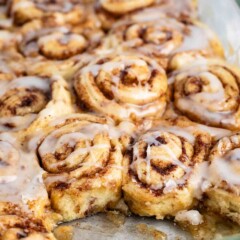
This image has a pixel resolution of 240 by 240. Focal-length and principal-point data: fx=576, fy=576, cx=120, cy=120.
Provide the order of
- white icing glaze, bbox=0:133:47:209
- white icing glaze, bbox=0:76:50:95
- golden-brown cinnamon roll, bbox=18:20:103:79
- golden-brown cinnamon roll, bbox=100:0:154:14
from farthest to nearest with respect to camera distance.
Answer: golden-brown cinnamon roll, bbox=100:0:154:14 < golden-brown cinnamon roll, bbox=18:20:103:79 < white icing glaze, bbox=0:76:50:95 < white icing glaze, bbox=0:133:47:209

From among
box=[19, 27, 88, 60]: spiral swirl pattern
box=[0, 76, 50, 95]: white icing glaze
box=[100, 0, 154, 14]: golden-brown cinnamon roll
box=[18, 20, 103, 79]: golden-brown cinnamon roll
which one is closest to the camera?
box=[0, 76, 50, 95]: white icing glaze

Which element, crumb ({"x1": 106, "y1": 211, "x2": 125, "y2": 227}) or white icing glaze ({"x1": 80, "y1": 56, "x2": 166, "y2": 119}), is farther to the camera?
white icing glaze ({"x1": 80, "y1": 56, "x2": 166, "y2": 119})

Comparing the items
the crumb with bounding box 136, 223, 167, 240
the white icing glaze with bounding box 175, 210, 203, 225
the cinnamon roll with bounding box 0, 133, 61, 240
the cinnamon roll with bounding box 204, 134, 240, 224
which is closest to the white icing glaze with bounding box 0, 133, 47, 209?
the cinnamon roll with bounding box 0, 133, 61, 240

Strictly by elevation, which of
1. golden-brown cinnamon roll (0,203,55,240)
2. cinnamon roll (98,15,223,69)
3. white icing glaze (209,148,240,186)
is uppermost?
cinnamon roll (98,15,223,69)

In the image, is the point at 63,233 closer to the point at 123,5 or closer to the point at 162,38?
the point at 162,38

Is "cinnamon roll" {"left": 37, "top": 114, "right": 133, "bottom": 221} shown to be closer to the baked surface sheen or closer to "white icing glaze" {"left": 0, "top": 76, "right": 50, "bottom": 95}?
the baked surface sheen

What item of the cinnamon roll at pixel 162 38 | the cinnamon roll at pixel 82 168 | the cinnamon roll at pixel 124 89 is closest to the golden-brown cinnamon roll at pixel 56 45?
the cinnamon roll at pixel 162 38

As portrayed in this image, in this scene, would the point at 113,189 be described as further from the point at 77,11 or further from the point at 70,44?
the point at 77,11
